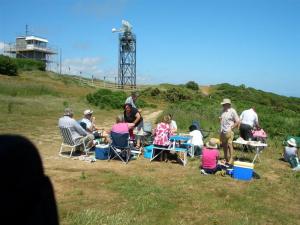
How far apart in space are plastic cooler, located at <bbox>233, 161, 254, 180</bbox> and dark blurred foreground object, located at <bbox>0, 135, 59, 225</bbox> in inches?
321

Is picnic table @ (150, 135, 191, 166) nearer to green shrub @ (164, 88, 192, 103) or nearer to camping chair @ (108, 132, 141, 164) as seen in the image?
camping chair @ (108, 132, 141, 164)

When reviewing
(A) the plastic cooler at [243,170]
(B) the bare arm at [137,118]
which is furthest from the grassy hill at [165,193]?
(B) the bare arm at [137,118]

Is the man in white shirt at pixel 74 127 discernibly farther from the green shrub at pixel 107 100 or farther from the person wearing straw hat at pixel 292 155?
the green shrub at pixel 107 100

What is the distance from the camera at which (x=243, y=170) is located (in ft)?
28.0

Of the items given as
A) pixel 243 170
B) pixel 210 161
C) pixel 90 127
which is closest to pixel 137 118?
pixel 90 127

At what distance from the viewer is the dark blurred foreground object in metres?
0.66

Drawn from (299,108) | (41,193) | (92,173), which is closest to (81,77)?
(299,108)

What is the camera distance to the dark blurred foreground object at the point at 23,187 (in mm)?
655

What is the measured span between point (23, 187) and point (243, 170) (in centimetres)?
829

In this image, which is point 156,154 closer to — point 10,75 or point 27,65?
point 10,75

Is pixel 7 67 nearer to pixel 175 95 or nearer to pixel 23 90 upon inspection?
pixel 23 90

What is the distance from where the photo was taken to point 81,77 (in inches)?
1905

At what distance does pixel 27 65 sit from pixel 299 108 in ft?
99.7

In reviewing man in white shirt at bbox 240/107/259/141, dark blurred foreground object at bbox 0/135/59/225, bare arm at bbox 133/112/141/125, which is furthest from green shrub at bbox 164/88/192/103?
dark blurred foreground object at bbox 0/135/59/225
